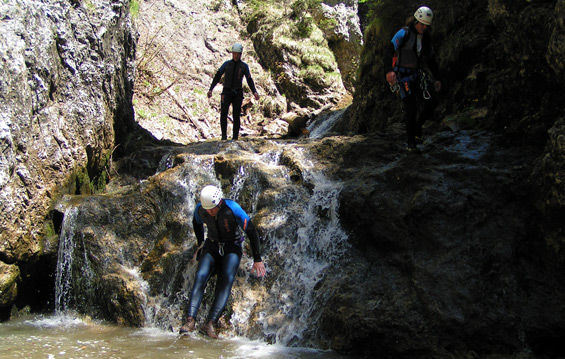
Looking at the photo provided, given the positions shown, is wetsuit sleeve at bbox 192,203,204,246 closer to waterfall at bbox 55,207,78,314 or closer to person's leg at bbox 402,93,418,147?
waterfall at bbox 55,207,78,314

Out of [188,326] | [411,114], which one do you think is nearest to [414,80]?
[411,114]

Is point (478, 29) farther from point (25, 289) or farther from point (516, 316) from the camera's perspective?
point (25, 289)

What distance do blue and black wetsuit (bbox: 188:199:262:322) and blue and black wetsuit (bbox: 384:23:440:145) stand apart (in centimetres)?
312

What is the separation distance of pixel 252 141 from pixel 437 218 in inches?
203

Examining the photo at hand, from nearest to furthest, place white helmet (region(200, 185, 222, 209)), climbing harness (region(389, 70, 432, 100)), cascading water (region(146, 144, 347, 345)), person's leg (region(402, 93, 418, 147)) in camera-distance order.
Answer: white helmet (region(200, 185, 222, 209)) → cascading water (region(146, 144, 347, 345)) → climbing harness (region(389, 70, 432, 100)) → person's leg (region(402, 93, 418, 147))

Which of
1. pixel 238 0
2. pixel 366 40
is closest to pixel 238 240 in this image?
pixel 366 40

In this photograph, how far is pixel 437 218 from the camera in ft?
18.3

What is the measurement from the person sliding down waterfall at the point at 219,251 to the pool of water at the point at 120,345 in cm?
30

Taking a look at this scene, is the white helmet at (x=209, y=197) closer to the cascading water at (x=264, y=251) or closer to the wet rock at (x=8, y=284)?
the cascading water at (x=264, y=251)

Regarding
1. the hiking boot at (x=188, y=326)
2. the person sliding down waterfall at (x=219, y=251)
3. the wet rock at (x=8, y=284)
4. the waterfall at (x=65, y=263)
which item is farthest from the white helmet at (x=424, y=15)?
the wet rock at (x=8, y=284)

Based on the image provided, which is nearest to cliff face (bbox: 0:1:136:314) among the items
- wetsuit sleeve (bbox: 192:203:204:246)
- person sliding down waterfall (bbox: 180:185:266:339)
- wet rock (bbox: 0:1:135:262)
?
wet rock (bbox: 0:1:135:262)

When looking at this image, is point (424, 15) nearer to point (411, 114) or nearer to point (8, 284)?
point (411, 114)

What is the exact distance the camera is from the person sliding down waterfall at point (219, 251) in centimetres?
515

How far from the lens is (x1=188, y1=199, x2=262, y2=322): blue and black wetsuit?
5.22 m
